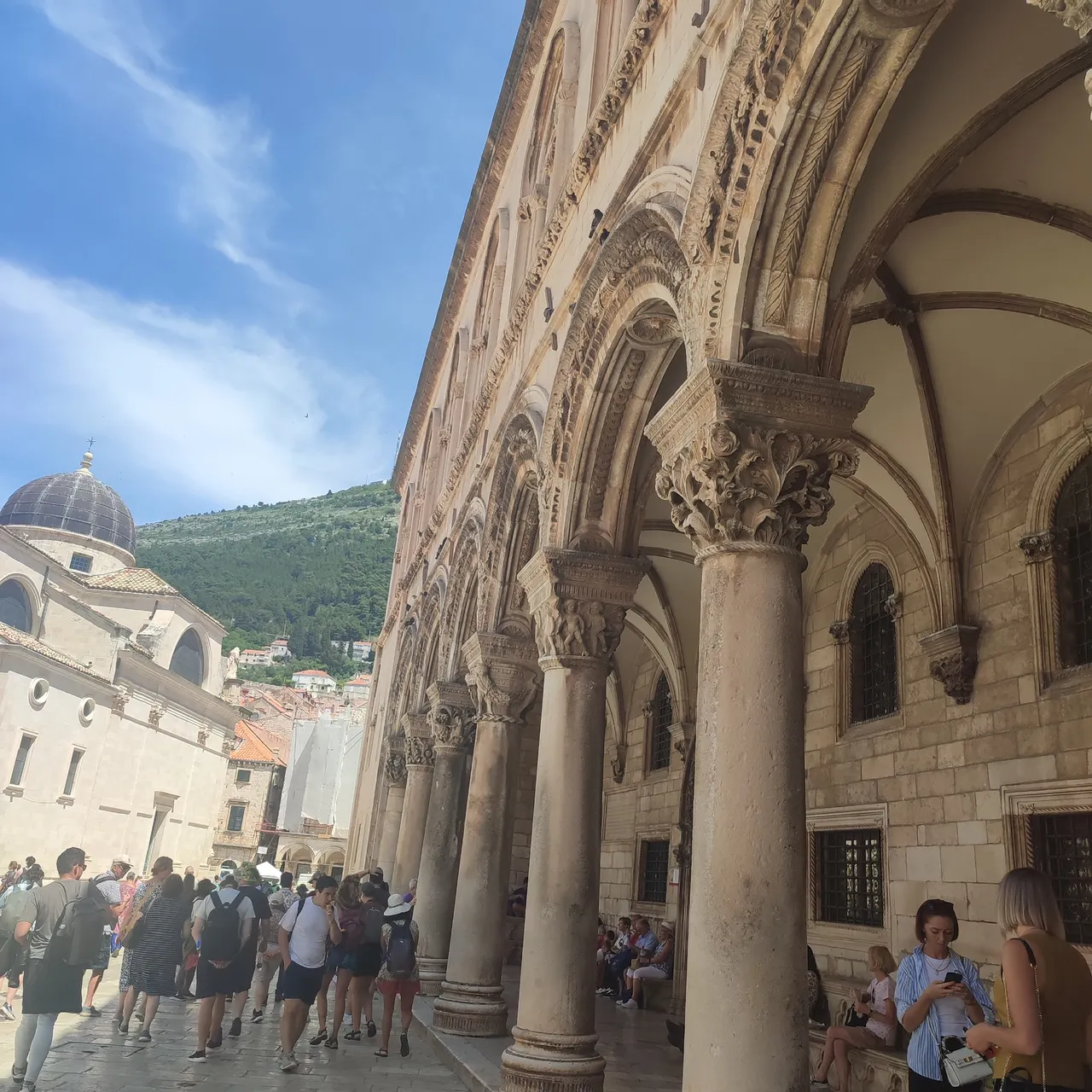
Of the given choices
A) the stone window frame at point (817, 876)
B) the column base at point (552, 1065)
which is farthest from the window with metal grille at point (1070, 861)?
the column base at point (552, 1065)

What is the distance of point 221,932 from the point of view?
7.54 meters

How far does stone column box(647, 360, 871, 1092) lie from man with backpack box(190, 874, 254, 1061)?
4.73 meters

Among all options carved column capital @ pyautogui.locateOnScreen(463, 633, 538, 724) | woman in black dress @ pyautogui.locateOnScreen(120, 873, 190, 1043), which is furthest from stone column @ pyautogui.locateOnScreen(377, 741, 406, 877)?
woman in black dress @ pyautogui.locateOnScreen(120, 873, 190, 1043)

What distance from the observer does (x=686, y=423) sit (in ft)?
15.9

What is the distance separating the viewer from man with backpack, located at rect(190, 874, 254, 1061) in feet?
24.4

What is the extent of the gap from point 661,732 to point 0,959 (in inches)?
403

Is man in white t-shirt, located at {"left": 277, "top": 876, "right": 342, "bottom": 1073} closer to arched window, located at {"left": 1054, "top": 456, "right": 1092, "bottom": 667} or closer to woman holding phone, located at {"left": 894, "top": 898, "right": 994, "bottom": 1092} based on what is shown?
woman holding phone, located at {"left": 894, "top": 898, "right": 994, "bottom": 1092}

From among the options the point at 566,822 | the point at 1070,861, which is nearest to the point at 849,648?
the point at 1070,861

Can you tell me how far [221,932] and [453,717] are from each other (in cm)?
474

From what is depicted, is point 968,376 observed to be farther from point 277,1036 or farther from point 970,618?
point 277,1036

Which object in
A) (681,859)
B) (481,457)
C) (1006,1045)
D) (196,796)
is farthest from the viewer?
(196,796)

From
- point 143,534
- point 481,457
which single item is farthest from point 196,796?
point 143,534

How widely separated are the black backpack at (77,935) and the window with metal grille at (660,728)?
9852 mm

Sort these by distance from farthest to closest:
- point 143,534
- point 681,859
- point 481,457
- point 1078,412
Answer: point 143,534
point 681,859
point 481,457
point 1078,412
